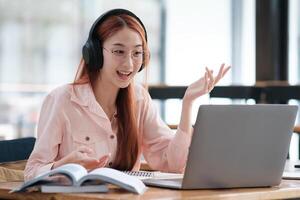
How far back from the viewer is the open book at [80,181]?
1.70m

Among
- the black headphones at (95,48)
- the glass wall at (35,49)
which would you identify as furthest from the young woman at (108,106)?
the glass wall at (35,49)

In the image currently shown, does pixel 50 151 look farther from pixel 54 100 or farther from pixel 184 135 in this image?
pixel 184 135

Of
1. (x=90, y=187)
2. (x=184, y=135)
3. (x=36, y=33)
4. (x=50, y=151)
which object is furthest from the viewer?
(x=36, y=33)

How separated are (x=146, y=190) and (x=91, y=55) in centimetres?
58

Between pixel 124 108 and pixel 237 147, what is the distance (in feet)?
1.90

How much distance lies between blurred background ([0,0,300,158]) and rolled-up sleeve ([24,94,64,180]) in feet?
10.1

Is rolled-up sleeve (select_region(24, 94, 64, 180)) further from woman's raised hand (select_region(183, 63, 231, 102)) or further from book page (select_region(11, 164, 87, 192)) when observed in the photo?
woman's raised hand (select_region(183, 63, 231, 102))

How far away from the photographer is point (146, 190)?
1793 mm

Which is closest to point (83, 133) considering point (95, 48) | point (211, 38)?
point (95, 48)

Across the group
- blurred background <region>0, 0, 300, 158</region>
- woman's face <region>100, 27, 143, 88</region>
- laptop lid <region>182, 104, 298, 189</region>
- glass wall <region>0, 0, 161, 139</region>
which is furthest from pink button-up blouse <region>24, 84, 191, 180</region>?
glass wall <region>0, 0, 161, 139</region>

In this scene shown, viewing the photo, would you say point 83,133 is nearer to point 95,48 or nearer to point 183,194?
point 95,48

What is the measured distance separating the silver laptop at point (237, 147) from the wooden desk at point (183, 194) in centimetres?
3

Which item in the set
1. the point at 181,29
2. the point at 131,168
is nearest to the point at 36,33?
the point at 181,29

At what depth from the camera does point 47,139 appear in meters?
2.14
